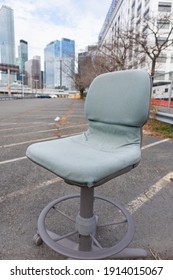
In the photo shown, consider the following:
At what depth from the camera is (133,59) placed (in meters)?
14.5

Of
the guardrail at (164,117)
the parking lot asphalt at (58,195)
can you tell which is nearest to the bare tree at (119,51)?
the guardrail at (164,117)

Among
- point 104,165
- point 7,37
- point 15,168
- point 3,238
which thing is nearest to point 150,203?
point 104,165

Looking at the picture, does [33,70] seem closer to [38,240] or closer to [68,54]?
[68,54]

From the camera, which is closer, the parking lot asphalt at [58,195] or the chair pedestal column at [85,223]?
the chair pedestal column at [85,223]

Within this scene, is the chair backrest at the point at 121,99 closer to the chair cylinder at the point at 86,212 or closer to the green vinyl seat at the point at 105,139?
the green vinyl seat at the point at 105,139

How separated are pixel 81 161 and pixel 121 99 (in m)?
0.61

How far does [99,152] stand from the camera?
1.14 metres

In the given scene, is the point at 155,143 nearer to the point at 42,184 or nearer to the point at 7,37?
the point at 42,184

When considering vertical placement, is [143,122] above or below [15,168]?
above

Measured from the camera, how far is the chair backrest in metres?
1.20

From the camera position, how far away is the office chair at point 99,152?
89 cm

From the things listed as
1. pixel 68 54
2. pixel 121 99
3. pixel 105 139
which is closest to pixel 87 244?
pixel 105 139

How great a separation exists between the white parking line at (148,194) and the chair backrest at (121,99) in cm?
83

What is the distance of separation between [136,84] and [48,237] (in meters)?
1.11
